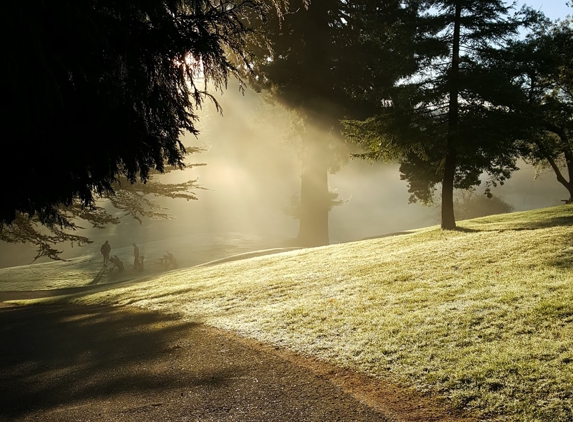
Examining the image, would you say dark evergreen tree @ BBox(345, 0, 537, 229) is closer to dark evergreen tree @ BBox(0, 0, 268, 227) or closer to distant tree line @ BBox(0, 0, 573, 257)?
distant tree line @ BBox(0, 0, 573, 257)

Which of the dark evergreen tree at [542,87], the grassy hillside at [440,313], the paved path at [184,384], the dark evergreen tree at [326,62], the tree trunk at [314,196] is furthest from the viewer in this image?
the tree trunk at [314,196]

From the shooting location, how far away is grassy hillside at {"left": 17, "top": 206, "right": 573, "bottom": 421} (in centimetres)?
498

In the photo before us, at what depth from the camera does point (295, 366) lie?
6.14 meters

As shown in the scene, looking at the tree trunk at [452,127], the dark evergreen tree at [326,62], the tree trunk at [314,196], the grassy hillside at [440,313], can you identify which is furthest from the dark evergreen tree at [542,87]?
the tree trunk at [314,196]

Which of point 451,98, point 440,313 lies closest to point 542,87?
point 451,98

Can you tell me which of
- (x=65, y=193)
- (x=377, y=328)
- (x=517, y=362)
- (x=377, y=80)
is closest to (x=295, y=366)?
(x=377, y=328)

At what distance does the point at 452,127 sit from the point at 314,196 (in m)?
16.6

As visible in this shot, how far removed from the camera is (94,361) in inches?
282

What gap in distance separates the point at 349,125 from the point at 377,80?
9.81 metres

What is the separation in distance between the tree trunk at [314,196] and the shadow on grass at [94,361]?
20907 millimetres

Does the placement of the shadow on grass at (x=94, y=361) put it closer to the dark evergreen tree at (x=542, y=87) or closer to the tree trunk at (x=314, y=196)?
the dark evergreen tree at (x=542, y=87)

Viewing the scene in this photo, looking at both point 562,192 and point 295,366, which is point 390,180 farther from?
point 295,366

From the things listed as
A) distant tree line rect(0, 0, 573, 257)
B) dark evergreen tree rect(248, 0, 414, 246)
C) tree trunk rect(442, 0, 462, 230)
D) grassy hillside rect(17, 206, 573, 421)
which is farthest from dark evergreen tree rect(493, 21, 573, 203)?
dark evergreen tree rect(248, 0, 414, 246)

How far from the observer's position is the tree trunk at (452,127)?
53.3 feet
